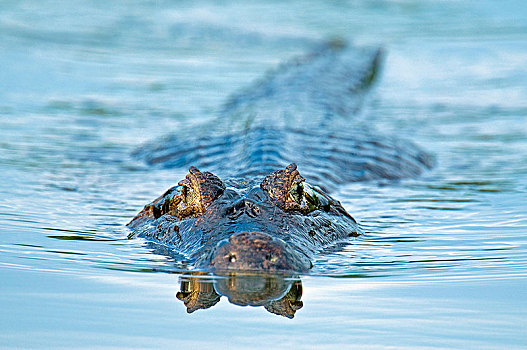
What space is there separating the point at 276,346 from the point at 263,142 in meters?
4.61

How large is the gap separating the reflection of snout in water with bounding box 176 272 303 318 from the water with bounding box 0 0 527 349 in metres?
0.07

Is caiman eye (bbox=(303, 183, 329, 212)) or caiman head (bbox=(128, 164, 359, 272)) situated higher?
caiman eye (bbox=(303, 183, 329, 212))

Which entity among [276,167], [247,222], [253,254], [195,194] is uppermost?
[276,167]

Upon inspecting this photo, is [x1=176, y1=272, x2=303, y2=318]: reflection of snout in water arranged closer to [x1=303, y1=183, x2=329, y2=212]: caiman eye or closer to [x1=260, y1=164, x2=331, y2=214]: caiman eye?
[x1=260, y1=164, x2=331, y2=214]: caiman eye

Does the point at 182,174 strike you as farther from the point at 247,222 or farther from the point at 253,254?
the point at 253,254

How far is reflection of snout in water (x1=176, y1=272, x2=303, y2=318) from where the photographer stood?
12.5 feet

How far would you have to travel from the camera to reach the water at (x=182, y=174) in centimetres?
360

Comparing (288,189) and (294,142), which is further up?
(294,142)

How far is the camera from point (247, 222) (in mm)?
4727

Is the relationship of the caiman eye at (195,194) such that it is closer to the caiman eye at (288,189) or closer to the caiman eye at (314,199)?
the caiman eye at (288,189)

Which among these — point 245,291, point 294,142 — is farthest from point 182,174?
point 245,291

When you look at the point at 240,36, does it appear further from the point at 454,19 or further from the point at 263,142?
the point at 263,142

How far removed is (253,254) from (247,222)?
477 millimetres

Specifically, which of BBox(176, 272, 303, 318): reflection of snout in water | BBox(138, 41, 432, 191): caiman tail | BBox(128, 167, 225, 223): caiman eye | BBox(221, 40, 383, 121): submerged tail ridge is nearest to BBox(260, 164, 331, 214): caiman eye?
BBox(128, 167, 225, 223): caiman eye
